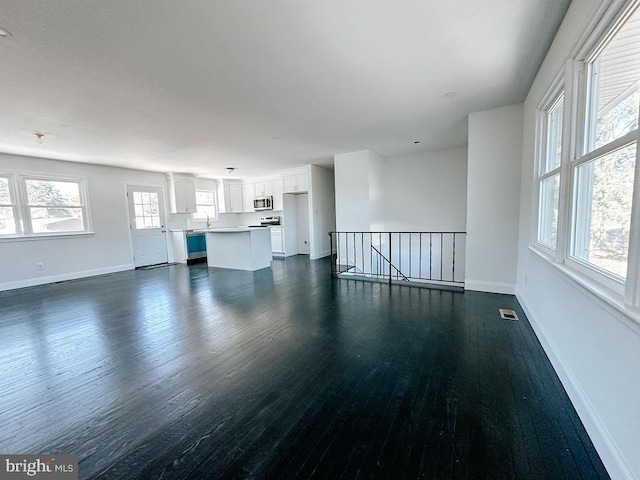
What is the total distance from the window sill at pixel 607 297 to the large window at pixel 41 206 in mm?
8170

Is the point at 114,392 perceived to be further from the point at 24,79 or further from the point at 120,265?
the point at 120,265

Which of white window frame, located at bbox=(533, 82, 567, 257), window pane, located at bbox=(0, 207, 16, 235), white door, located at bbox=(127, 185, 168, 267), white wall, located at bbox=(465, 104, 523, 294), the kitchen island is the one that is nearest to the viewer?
white window frame, located at bbox=(533, 82, 567, 257)

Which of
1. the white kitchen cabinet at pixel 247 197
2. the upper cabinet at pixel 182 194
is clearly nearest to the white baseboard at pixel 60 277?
the upper cabinet at pixel 182 194

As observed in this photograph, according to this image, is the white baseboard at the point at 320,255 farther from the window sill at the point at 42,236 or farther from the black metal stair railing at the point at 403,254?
the window sill at the point at 42,236

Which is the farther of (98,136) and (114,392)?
(98,136)

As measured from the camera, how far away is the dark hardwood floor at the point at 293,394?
4.45 ft

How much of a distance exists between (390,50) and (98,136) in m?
4.49

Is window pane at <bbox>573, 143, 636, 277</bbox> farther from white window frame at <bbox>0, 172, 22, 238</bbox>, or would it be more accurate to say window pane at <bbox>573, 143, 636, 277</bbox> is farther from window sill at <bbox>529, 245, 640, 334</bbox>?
white window frame at <bbox>0, 172, 22, 238</bbox>

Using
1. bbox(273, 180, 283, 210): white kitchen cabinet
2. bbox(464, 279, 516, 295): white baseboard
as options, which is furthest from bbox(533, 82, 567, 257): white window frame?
bbox(273, 180, 283, 210): white kitchen cabinet

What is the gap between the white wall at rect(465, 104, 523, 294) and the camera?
3637 mm

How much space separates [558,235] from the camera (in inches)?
81.1

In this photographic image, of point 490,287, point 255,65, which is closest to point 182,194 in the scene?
point 255,65

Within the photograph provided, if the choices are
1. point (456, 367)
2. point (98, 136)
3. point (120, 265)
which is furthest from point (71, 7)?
point (120, 265)

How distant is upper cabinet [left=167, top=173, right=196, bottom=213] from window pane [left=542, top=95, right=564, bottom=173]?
8.03m
